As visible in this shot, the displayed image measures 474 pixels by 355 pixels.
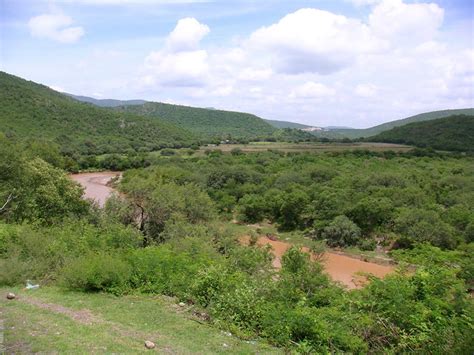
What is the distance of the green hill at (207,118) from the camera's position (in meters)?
155

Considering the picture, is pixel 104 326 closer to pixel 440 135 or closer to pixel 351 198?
pixel 351 198

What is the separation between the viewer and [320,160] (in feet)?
202

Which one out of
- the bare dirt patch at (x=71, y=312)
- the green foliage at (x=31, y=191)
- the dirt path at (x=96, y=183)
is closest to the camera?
the bare dirt patch at (x=71, y=312)

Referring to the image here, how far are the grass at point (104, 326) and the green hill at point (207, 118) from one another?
14026cm

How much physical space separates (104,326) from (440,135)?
91056 millimetres

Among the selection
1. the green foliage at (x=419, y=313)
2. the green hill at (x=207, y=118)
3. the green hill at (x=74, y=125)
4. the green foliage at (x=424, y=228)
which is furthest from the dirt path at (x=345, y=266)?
the green hill at (x=207, y=118)

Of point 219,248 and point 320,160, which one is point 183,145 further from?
point 219,248

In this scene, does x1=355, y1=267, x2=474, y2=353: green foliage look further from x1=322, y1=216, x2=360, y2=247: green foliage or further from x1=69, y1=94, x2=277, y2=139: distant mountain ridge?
x1=69, y1=94, x2=277, y2=139: distant mountain ridge

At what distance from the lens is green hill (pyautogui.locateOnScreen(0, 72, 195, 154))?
70125mm

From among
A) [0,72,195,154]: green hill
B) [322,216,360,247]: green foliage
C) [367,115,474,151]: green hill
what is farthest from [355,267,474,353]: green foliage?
[367,115,474,151]: green hill

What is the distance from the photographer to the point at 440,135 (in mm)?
85125

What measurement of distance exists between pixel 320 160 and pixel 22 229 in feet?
171

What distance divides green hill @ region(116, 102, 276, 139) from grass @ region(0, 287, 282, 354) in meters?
140

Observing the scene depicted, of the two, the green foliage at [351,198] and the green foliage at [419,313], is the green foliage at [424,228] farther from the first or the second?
the green foliage at [419,313]
